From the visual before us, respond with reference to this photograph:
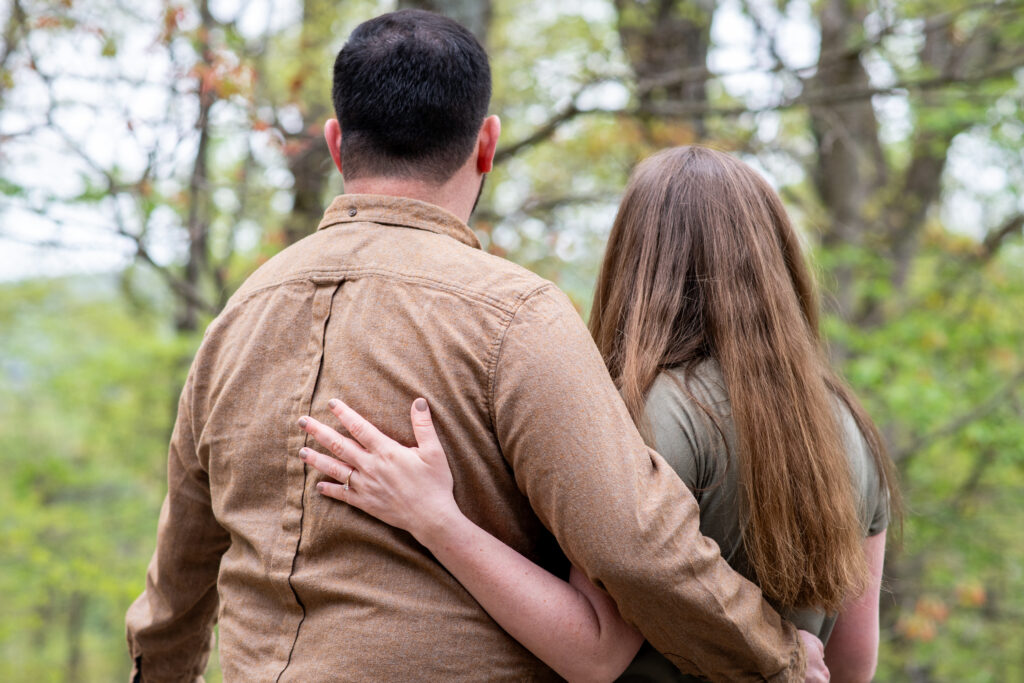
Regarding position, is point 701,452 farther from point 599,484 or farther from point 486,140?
point 486,140

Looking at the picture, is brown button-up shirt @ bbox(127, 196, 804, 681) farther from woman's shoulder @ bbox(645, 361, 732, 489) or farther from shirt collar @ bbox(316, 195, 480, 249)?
A: woman's shoulder @ bbox(645, 361, 732, 489)

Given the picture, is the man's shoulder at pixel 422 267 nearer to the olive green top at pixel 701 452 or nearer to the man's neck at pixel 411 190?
the man's neck at pixel 411 190

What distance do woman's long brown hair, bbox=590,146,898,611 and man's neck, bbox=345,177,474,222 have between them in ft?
1.51

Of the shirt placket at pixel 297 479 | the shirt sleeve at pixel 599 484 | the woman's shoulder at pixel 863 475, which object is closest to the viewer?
the shirt sleeve at pixel 599 484

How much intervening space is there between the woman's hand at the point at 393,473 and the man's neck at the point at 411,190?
0.39 meters

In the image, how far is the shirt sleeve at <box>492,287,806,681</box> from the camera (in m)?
1.41

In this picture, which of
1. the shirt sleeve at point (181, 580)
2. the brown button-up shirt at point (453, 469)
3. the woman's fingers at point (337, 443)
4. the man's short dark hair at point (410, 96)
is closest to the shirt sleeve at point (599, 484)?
the brown button-up shirt at point (453, 469)

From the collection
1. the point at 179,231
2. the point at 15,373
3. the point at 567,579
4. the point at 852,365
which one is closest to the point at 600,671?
the point at 567,579

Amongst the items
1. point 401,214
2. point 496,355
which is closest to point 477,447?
point 496,355

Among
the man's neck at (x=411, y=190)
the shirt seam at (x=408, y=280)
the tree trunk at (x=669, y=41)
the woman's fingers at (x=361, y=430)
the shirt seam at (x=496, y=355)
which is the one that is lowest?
the woman's fingers at (x=361, y=430)

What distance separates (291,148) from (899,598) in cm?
707

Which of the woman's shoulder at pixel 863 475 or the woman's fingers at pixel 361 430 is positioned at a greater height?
the woman's fingers at pixel 361 430

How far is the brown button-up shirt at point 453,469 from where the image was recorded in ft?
4.68

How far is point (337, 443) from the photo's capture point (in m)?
1.47
